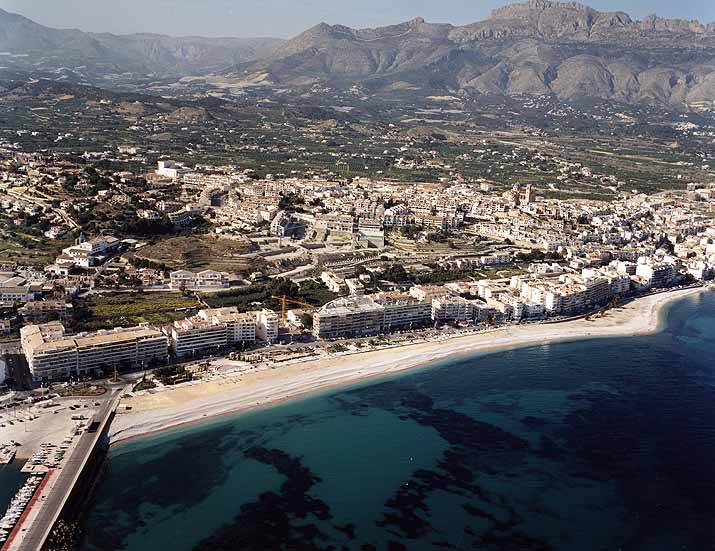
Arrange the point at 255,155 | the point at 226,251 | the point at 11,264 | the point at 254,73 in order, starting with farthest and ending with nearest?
the point at 254,73 → the point at 255,155 → the point at 226,251 → the point at 11,264

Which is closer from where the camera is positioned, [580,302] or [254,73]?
[580,302]

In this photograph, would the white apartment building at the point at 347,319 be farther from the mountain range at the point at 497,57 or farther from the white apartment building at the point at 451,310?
the mountain range at the point at 497,57

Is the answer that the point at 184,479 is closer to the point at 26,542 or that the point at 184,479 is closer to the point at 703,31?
the point at 26,542

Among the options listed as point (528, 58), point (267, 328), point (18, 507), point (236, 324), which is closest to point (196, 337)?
point (236, 324)

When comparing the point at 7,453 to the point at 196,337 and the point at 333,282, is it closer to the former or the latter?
the point at 196,337

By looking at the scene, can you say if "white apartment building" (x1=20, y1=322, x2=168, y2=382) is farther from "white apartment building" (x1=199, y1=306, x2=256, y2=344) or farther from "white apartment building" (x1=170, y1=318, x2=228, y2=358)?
"white apartment building" (x1=199, y1=306, x2=256, y2=344)

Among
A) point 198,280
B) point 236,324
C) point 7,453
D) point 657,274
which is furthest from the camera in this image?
point 657,274

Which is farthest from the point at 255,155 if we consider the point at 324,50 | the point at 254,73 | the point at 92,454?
the point at 324,50
